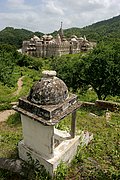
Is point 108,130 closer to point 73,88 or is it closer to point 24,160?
point 24,160

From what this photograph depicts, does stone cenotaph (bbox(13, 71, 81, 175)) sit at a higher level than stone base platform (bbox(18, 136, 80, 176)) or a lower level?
higher

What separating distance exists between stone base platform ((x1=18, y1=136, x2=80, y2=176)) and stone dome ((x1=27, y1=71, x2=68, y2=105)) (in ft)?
5.09

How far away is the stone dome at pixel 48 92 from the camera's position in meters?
6.20

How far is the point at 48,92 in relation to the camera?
6219 millimetres

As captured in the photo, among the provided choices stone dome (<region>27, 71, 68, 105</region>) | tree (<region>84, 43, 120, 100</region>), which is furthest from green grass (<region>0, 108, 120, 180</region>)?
tree (<region>84, 43, 120, 100</region>)

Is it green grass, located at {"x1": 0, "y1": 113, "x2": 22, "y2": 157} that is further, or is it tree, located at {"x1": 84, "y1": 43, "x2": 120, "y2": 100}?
tree, located at {"x1": 84, "y1": 43, "x2": 120, "y2": 100}

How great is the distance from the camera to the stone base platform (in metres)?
6.34

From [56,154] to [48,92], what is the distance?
6.22 feet

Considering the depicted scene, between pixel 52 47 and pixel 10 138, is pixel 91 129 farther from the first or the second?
pixel 52 47

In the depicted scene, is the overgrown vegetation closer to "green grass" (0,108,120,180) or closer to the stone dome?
"green grass" (0,108,120,180)

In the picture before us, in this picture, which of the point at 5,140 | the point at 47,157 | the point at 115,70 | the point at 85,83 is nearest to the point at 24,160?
the point at 47,157

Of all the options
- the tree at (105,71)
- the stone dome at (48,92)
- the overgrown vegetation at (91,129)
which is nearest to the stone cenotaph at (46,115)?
the stone dome at (48,92)

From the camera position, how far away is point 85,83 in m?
18.2

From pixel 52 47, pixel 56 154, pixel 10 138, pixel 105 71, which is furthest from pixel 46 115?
pixel 52 47
